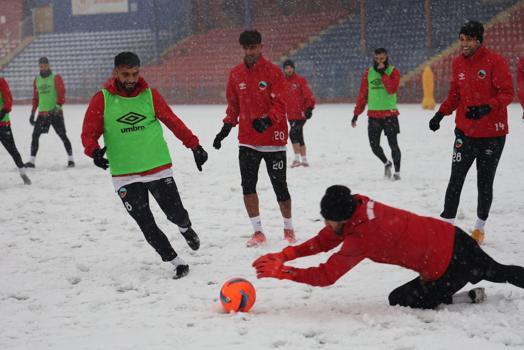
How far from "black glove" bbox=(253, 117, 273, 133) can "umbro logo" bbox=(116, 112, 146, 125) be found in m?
1.23

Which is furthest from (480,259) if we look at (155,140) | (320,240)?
(155,140)

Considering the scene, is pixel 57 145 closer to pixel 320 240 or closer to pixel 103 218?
pixel 103 218

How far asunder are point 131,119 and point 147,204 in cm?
75

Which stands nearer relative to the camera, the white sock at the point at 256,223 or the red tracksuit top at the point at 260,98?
the red tracksuit top at the point at 260,98

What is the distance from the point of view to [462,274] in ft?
13.9

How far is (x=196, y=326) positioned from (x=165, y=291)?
892 mm

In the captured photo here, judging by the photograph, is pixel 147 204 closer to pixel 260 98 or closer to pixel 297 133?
pixel 260 98

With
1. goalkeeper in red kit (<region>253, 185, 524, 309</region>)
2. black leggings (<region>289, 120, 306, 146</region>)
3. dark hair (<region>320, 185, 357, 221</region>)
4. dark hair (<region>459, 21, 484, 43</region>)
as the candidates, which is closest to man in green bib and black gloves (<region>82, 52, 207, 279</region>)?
goalkeeper in red kit (<region>253, 185, 524, 309</region>)

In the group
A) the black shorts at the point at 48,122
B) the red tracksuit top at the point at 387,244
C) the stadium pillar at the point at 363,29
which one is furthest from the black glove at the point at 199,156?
the stadium pillar at the point at 363,29

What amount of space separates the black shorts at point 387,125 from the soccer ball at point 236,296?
5.63 m

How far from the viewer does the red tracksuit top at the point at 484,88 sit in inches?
224

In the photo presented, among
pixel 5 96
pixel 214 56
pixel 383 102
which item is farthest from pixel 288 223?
pixel 214 56

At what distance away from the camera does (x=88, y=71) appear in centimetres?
3334

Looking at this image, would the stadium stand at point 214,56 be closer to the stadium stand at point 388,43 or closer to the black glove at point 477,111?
the stadium stand at point 388,43
